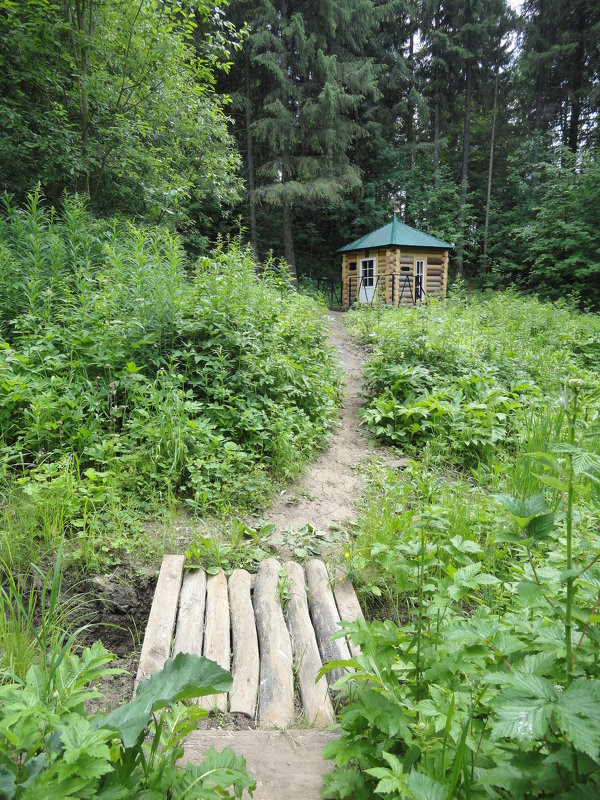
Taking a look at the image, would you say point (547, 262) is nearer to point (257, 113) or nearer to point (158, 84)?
point (257, 113)

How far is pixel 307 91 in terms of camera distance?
1712cm

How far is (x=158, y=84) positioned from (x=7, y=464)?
25.1ft

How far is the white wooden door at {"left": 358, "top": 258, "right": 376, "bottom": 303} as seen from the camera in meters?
17.2

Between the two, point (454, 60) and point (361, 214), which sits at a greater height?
point (454, 60)

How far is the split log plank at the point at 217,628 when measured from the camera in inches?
79.0

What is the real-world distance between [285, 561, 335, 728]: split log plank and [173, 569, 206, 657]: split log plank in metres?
0.48

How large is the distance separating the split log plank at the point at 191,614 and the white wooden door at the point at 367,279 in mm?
15388

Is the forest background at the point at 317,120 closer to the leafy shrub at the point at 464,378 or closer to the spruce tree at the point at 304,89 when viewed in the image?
the spruce tree at the point at 304,89

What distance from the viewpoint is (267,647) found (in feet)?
7.70

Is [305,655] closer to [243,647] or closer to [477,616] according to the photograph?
[243,647]

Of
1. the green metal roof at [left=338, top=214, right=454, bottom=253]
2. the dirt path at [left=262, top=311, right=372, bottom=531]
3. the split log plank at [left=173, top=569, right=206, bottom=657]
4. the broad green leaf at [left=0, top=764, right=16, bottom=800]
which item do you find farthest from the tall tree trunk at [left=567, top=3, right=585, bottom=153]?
the broad green leaf at [left=0, top=764, right=16, bottom=800]

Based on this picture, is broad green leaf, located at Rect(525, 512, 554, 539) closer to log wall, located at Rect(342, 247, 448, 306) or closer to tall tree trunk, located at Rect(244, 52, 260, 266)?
log wall, located at Rect(342, 247, 448, 306)

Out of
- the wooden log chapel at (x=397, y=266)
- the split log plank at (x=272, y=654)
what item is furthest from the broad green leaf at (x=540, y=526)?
the wooden log chapel at (x=397, y=266)

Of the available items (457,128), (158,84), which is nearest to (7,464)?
(158,84)
